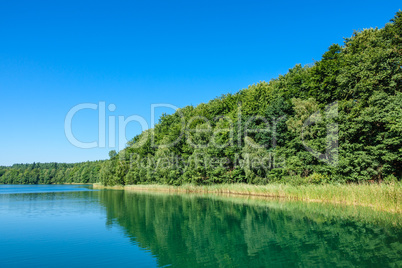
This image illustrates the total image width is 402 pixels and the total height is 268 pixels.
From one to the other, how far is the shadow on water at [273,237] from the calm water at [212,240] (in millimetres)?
29

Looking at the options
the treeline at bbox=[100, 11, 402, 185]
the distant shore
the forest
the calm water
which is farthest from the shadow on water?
the treeline at bbox=[100, 11, 402, 185]

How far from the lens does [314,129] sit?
36125 mm

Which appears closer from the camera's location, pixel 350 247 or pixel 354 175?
pixel 350 247

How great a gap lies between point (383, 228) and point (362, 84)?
21345 mm

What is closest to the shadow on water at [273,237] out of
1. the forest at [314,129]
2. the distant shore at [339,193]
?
the distant shore at [339,193]

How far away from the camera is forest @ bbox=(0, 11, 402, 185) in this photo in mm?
30016

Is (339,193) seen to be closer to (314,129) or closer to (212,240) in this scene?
(314,129)

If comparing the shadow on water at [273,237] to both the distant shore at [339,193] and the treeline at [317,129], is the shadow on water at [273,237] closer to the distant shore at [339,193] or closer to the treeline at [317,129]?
the distant shore at [339,193]

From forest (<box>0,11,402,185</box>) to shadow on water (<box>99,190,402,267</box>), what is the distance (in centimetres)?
1084

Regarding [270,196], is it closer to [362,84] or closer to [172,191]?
[362,84]

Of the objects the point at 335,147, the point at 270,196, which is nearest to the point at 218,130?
the point at 270,196

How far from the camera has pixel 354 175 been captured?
3061 centimetres

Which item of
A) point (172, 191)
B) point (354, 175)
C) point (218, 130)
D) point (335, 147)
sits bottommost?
point (172, 191)

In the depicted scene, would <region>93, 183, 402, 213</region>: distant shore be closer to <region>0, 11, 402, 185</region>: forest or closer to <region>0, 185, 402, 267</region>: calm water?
<region>0, 185, 402, 267</region>: calm water
